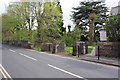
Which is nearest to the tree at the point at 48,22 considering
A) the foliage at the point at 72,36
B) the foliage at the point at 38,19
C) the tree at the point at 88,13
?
the foliage at the point at 38,19

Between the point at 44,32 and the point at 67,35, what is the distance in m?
5.71

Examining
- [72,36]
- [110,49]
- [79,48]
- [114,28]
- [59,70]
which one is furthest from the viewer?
[72,36]

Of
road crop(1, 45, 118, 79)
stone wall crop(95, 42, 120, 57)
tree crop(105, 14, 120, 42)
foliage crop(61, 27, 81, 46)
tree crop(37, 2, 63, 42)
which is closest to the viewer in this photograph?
road crop(1, 45, 118, 79)

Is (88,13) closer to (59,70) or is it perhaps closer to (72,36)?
(72,36)

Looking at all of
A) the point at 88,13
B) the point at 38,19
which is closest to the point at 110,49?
the point at 38,19

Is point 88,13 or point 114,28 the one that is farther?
point 88,13

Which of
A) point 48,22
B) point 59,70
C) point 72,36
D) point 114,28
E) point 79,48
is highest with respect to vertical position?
point 48,22

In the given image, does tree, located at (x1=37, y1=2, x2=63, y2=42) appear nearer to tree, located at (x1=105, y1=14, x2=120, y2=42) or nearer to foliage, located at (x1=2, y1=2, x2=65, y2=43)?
foliage, located at (x1=2, y1=2, x2=65, y2=43)

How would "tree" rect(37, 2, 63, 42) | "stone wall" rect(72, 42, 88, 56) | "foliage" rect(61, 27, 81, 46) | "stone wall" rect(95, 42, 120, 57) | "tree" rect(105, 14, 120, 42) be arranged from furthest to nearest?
"tree" rect(37, 2, 63, 42) < "foliage" rect(61, 27, 81, 46) < "stone wall" rect(72, 42, 88, 56) < "tree" rect(105, 14, 120, 42) < "stone wall" rect(95, 42, 120, 57)

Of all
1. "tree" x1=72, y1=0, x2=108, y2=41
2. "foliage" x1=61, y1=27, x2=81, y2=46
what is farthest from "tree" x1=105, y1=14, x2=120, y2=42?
"tree" x1=72, y1=0, x2=108, y2=41

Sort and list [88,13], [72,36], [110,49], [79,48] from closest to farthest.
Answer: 1. [110,49]
2. [79,48]
3. [72,36]
4. [88,13]

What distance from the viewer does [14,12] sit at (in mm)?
45906

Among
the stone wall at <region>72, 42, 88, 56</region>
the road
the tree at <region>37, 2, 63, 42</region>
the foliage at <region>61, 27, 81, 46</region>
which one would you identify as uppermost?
the tree at <region>37, 2, 63, 42</region>

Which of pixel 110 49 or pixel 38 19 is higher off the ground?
pixel 38 19
